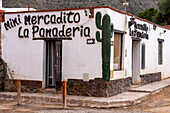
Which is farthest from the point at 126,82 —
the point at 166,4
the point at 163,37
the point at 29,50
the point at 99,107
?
the point at 166,4

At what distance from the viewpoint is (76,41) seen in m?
13.0

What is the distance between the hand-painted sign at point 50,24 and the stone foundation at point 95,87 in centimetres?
195

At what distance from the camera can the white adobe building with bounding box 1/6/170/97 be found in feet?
41.6

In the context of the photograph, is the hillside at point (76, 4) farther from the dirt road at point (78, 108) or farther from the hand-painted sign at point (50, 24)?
the dirt road at point (78, 108)

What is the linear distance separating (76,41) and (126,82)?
3.22 metres

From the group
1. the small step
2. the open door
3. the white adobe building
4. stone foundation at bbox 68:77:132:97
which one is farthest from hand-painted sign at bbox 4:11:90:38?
the small step

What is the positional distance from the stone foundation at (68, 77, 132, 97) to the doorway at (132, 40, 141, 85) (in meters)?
3.25

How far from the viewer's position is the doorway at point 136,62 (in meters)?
16.5

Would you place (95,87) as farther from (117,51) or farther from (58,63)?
(117,51)

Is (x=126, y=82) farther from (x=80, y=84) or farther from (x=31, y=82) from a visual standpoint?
(x=31, y=82)

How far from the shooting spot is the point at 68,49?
13.2m

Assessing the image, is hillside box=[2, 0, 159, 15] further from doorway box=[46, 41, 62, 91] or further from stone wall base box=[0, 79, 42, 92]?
doorway box=[46, 41, 62, 91]

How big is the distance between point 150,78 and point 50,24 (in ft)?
24.8

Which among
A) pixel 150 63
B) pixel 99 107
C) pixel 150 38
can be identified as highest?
pixel 150 38
